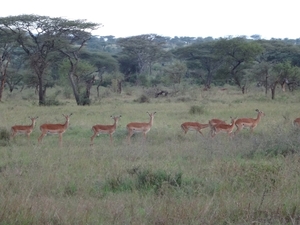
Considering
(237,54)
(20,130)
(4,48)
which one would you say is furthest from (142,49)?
(20,130)

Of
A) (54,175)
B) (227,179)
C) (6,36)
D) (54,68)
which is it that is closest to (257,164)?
(227,179)

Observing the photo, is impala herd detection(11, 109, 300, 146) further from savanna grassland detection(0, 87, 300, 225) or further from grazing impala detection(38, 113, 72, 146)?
savanna grassland detection(0, 87, 300, 225)

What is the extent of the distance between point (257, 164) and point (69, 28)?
62.9 feet

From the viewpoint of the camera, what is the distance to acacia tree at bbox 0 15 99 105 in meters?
22.8

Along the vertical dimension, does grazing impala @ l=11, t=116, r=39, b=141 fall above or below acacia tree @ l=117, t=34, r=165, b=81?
above

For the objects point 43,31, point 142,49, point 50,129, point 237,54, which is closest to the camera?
point 50,129

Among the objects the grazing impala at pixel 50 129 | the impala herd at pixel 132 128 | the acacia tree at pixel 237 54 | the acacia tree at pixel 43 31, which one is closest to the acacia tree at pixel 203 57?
the acacia tree at pixel 237 54

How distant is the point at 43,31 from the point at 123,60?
1763 centimetres

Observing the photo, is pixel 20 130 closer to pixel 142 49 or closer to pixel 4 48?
pixel 4 48

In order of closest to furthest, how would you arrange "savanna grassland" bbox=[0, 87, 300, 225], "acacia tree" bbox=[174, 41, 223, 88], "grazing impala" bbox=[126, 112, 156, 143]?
"savanna grassland" bbox=[0, 87, 300, 225]
"grazing impala" bbox=[126, 112, 156, 143]
"acacia tree" bbox=[174, 41, 223, 88]

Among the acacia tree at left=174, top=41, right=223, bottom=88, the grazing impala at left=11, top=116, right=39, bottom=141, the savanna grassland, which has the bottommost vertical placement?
the acacia tree at left=174, top=41, right=223, bottom=88

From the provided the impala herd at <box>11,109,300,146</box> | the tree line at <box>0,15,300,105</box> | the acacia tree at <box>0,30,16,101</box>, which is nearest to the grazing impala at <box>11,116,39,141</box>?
Answer: the impala herd at <box>11,109,300,146</box>

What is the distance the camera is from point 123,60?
41000 millimetres

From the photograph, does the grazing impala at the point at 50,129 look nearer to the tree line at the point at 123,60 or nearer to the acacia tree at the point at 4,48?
the tree line at the point at 123,60
